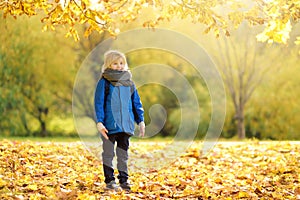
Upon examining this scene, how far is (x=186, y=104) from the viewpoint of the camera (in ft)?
64.4

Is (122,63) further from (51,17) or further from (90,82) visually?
(90,82)

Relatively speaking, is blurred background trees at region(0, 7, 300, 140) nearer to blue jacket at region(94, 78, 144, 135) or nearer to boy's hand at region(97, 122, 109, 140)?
blue jacket at region(94, 78, 144, 135)

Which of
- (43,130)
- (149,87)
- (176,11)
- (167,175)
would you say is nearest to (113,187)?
A: (167,175)

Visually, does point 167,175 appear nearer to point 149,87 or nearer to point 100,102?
point 100,102

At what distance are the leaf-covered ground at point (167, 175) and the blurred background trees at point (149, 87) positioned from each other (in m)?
6.86

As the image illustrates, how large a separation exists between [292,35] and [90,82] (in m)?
7.17

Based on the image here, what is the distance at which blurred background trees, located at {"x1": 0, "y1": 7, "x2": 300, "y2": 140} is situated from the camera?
15938 mm

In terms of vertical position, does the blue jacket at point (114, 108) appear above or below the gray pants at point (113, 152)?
above

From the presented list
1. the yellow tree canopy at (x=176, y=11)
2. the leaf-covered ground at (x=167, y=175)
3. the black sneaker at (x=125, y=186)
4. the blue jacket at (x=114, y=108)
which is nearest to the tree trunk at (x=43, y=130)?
the leaf-covered ground at (x=167, y=175)

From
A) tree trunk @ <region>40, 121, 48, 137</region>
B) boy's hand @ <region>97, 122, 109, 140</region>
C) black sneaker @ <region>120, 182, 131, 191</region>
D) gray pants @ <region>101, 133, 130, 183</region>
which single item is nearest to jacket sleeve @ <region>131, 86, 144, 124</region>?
gray pants @ <region>101, 133, 130, 183</region>

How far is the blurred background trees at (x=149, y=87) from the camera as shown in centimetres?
1594

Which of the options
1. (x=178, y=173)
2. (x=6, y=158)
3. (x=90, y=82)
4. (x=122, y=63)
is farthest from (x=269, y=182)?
(x=90, y=82)

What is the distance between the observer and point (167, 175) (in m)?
6.93

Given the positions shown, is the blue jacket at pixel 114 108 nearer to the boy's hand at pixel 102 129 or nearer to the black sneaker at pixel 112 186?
the boy's hand at pixel 102 129
